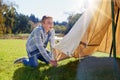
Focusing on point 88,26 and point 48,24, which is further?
point 48,24

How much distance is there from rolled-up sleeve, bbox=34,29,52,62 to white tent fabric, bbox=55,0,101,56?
321 millimetres

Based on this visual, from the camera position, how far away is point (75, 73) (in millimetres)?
6285

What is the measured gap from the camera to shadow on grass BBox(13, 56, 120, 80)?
5.90 metres

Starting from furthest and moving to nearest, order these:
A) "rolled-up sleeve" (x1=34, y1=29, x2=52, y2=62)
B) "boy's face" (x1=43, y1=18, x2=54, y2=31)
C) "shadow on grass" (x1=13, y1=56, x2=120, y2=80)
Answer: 1. "boy's face" (x1=43, y1=18, x2=54, y2=31)
2. "rolled-up sleeve" (x1=34, y1=29, x2=52, y2=62)
3. "shadow on grass" (x1=13, y1=56, x2=120, y2=80)

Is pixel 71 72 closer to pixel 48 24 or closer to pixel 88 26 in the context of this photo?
pixel 88 26

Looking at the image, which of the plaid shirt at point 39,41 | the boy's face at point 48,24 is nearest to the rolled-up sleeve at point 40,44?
the plaid shirt at point 39,41

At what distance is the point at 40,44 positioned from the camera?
6758 millimetres

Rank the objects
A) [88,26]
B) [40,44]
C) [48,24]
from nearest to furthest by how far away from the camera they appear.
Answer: [88,26], [40,44], [48,24]

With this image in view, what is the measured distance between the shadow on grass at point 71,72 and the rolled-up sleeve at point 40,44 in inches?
11.5

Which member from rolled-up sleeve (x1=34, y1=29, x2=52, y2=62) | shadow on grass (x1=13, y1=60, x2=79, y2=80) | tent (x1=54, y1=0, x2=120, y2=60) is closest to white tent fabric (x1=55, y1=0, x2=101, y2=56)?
tent (x1=54, y1=0, x2=120, y2=60)

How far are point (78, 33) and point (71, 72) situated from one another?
2.79 ft

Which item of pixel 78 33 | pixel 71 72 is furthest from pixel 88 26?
pixel 71 72

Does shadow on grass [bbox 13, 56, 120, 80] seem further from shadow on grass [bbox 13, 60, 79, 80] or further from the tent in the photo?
the tent

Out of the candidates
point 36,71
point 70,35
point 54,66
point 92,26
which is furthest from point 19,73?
point 92,26
